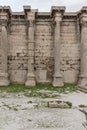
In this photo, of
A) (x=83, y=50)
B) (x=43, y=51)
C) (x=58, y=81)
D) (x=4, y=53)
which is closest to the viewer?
(x=58, y=81)

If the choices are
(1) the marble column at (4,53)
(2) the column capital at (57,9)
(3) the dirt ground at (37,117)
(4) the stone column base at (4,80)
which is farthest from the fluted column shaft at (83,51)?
(3) the dirt ground at (37,117)

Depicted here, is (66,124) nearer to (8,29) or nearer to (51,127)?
(51,127)

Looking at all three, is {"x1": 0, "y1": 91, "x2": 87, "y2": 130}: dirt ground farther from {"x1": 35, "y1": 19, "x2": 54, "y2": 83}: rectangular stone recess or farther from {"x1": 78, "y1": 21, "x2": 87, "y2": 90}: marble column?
{"x1": 35, "y1": 19, "x2": 54, "y2": 83}: rectangular stone recess

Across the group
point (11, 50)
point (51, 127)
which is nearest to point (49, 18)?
point (11, 50)

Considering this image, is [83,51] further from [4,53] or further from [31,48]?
[4,53]

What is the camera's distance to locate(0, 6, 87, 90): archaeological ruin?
1923 centimetres

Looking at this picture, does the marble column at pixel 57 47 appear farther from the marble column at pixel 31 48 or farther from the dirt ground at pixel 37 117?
the dirt ground at pixel 37 117

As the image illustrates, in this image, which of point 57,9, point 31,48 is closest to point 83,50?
point 57,9

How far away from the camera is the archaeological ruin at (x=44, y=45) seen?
19.2 metres

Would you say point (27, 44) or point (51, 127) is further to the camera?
point (27, 44)

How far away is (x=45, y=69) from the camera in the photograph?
1994 cm

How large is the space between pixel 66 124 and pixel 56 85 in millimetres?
10743

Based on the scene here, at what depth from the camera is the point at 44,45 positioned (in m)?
20.2

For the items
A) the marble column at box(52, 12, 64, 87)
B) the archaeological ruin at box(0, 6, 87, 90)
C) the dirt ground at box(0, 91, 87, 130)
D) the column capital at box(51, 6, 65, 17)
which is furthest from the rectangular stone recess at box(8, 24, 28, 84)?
the dirt ground at box(0, 91, 87, 130)
